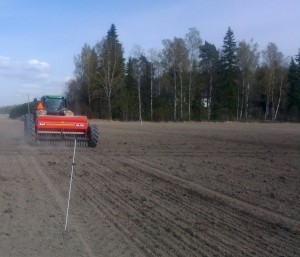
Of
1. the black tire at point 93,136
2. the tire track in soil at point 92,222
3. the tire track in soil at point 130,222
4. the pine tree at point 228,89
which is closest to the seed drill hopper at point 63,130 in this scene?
the black tire at point 93,136

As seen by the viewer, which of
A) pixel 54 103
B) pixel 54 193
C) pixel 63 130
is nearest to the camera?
pixel 54 193

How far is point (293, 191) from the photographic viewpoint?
1134cm

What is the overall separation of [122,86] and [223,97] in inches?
568

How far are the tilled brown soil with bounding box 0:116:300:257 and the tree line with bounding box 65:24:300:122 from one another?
5174cm

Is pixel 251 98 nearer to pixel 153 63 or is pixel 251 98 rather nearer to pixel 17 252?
pixel 153 63

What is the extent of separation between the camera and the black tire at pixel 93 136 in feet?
77.7

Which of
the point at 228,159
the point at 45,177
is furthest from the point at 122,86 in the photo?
the point at 45,177

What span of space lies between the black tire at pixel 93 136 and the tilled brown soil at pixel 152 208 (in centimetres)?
620

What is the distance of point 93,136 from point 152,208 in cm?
1462

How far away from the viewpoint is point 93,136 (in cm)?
2388

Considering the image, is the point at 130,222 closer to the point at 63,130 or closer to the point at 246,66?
the point at 63,130

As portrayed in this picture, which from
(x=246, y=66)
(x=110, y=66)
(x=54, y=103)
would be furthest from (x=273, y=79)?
(x=54, y=103)

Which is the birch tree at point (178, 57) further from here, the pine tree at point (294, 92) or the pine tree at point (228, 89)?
the pine tree at point (294, 92)

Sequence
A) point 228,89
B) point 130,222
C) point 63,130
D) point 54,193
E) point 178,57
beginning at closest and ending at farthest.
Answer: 1. point 130,222
2. point 54,193
3. point 63,130
4. point 178,57
5. point 228,89
